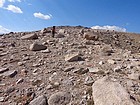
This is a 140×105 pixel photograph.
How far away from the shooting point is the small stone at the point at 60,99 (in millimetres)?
6520

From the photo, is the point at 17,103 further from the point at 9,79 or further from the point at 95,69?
the point at 95,69

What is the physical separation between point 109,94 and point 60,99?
1.59 meters

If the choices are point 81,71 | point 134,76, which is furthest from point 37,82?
point 134,76

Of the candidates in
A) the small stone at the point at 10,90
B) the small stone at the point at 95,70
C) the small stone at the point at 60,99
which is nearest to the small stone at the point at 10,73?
the small stone at the point at 10,90

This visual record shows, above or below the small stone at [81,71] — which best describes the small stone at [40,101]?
below

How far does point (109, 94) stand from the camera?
19.4 feet

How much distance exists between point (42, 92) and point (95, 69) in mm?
2419

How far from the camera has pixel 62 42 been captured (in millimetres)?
14539

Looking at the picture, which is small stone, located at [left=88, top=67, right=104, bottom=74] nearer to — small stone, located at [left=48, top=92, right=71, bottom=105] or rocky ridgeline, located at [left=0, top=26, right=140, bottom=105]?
rocky ridgeline, located at [left=0, top=26, right=140, bottom=105]

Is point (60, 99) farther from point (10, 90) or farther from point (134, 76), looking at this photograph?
point (134, 76)

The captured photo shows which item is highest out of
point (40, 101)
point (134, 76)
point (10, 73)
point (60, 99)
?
point (134, 76)

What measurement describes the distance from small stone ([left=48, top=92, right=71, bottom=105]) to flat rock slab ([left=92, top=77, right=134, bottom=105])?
85 centimetres

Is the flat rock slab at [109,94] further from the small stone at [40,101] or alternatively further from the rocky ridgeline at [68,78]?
the small stone at [40,101]

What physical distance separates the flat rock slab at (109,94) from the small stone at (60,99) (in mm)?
853
